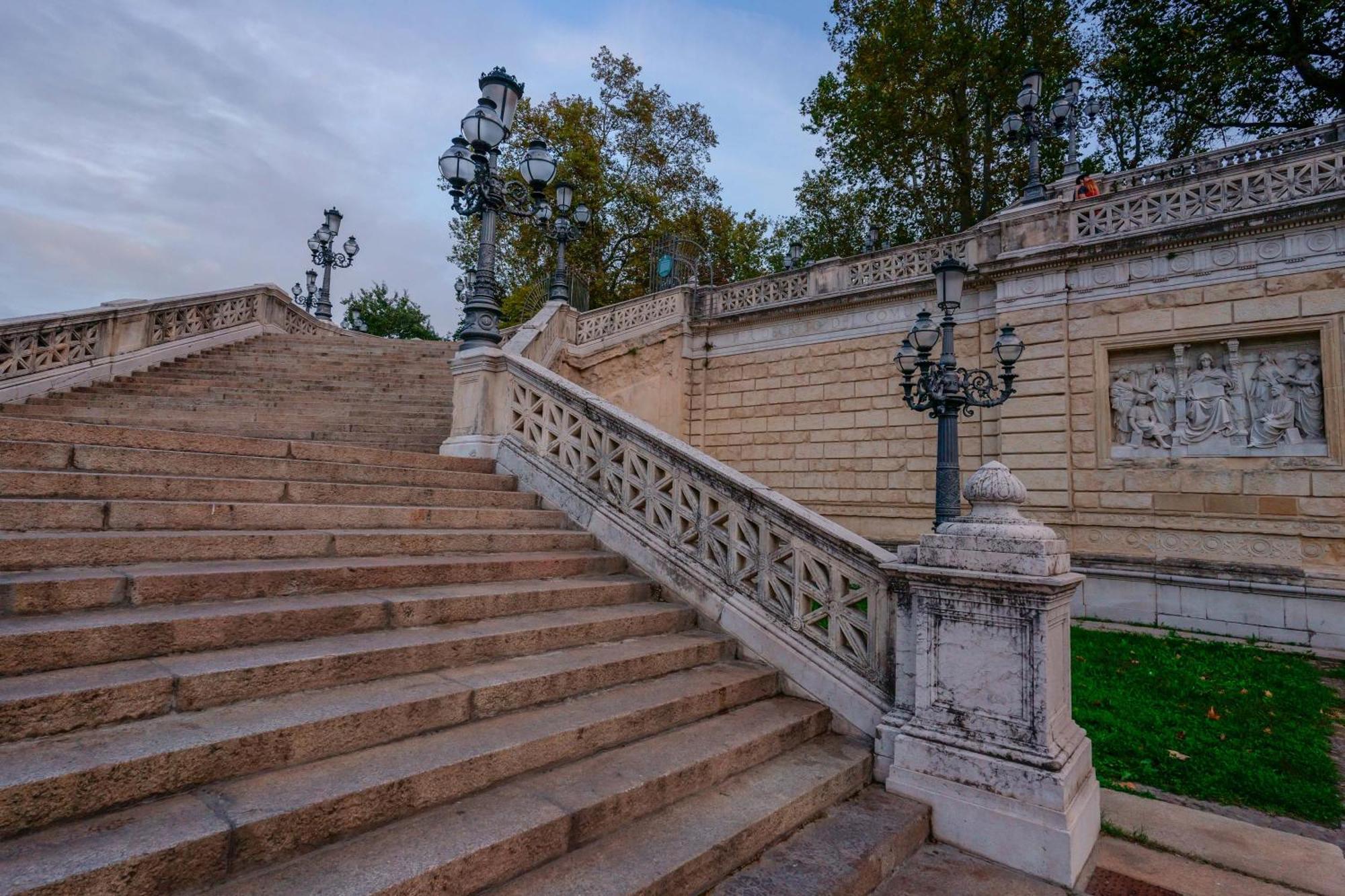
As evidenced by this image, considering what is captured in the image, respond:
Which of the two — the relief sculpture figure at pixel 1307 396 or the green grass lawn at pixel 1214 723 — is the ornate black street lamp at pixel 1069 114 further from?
the green grass lawn at pixel 1214 723

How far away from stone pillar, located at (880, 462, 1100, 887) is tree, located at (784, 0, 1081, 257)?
20.0 m

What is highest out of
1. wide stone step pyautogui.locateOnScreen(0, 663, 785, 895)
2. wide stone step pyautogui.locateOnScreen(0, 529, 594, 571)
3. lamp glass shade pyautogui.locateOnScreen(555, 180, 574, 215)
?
lamp glass shade pyautogui.locateOnScreen(555, 180, 574, 215)

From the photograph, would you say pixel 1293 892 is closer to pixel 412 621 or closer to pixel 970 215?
pixel 412 621

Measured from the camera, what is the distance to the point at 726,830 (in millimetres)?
2773

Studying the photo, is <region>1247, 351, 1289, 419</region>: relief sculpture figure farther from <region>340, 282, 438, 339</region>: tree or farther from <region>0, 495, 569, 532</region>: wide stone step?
<region>340, 282, 438, 339</region>: tree

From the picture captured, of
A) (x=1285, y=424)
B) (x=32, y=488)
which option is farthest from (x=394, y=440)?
(x=1285, y=424)

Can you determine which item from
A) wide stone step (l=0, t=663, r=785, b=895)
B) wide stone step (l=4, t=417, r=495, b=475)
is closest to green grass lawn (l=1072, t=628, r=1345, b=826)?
wide stone step (l=0, t=663, r=785, b=895)

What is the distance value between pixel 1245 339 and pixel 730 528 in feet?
33.3

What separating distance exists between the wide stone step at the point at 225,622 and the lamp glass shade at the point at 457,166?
18.5ft

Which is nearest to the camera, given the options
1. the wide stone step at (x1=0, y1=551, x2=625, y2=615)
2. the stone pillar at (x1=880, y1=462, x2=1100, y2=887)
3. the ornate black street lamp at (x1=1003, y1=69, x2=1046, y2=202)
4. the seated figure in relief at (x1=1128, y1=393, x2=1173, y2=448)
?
the wide stone step at (x1=0, y1=551, x2=625, y2=615)

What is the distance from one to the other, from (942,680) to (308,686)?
10.6ft

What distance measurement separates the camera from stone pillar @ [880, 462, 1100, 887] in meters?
3.17

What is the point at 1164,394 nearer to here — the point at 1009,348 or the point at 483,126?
the point at 1009,348

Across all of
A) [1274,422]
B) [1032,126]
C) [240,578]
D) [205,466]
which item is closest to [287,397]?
[205,466]
